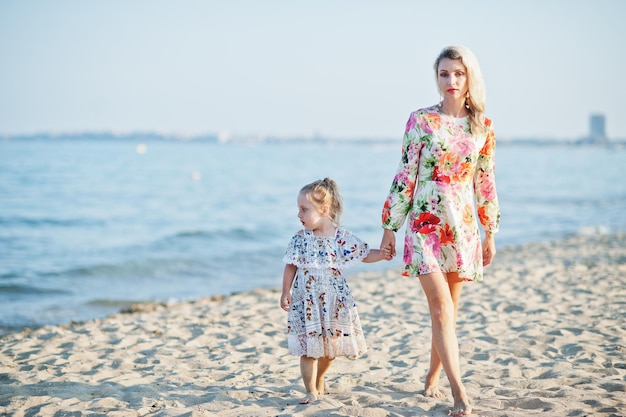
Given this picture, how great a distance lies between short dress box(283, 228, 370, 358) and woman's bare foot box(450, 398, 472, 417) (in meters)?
0.63

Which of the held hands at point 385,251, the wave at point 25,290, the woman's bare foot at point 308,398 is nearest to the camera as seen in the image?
the held hands at point 385,251

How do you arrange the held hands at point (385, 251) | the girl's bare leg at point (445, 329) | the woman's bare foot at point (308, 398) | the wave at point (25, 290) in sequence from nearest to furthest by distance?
the girl's bare leg at point (445, 329)
the held hands at point (385, 251)
the woman's bare foot at point (308, 398)
the wave at point (25, 290)

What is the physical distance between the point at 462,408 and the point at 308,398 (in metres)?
0.96

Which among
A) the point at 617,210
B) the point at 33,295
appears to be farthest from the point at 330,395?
the point at 617,210

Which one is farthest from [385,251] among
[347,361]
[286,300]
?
[347,361]

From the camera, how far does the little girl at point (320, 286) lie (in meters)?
3.96

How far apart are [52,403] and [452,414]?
255cm

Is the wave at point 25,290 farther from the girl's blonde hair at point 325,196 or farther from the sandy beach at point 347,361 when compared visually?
the girl's blonde hair at point 325,196

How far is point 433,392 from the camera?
421 cm

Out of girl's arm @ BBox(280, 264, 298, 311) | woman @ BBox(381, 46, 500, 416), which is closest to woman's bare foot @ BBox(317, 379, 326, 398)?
girl's arm @ BBox(280, 264, 298, 311)

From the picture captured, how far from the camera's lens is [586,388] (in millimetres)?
4289

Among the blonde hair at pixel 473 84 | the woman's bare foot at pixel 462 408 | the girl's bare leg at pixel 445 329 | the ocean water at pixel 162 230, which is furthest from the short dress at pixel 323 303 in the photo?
the ocean water at pixel 162 230

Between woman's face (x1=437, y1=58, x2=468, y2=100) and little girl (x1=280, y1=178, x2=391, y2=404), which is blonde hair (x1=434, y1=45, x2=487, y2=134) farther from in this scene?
little girl (x1=280, y1=178, x2=391, y2=404)

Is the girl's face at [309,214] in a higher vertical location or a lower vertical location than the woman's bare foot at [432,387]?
higher
